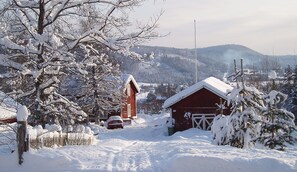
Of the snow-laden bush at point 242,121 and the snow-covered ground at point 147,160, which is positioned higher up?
the snow-laden bush at point 242,121

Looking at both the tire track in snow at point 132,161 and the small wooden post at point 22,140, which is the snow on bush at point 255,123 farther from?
the small wooden post at point 22,140

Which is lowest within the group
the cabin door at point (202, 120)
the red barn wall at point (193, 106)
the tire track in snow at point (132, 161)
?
the tire track in snow at point (132, 161)

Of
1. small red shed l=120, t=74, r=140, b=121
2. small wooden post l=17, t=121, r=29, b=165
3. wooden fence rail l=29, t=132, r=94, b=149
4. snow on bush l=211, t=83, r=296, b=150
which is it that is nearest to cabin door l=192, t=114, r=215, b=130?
small red shed l=120, t=74, r=140, b=121

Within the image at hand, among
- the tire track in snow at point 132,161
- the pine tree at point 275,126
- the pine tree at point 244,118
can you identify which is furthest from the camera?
the pine tree at point 244,118

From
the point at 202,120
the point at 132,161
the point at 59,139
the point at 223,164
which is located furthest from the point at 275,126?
the point at 202,120

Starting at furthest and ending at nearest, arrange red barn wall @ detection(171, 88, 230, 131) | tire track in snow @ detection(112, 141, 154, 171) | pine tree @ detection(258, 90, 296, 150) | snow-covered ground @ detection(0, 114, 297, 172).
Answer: red barn wall @ detection(171, 88, 230, 131), pine tree @ detection(258, 90, 296, 150), tire track in snow @ detection(112, 141, 154, 171), snow-covered ground @ detection(0, 114, 297, 172)

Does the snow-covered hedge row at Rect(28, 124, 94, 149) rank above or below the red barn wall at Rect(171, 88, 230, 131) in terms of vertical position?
below

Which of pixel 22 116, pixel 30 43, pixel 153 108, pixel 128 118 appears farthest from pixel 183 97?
pixel 153 108

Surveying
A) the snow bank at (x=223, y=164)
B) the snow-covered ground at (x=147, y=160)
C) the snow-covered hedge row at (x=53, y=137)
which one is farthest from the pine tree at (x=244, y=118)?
the snow bank at (x=223, y=164)

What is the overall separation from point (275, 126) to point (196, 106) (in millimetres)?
20053

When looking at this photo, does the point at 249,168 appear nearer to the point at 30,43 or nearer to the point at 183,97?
the point at 30,43

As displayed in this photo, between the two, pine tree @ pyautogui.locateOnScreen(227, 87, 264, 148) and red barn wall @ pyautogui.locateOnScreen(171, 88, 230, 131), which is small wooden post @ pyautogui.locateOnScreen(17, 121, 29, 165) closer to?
pine tree @ pyautogui.locateOnScreen(227, 87, 264, 148)

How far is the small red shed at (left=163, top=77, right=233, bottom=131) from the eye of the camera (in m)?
34.1

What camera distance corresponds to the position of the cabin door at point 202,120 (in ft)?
112
